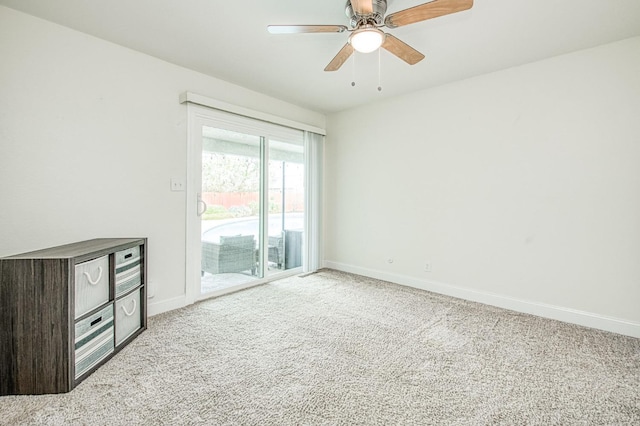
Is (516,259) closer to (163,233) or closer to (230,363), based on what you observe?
(230,363)

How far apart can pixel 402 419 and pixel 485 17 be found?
2.71 m

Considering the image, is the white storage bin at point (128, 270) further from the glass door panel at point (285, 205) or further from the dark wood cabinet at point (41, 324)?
the glass door panel at point (285, 205)

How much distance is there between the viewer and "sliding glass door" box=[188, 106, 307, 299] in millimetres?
3314

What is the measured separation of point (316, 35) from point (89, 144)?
209 cm

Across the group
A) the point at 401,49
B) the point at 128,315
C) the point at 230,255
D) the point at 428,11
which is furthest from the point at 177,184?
the point at 428,11

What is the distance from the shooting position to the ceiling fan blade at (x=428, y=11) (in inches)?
64.7

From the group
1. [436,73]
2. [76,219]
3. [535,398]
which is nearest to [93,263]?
[76,219]

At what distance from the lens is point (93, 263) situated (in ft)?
6.44

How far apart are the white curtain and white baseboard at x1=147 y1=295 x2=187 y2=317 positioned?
1839mm

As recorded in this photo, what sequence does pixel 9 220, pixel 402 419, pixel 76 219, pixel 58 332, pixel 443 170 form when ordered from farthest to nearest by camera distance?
pixel 443 170
pixel 76 219
pixel 9 220
pixel 58 332
pixel 402 419

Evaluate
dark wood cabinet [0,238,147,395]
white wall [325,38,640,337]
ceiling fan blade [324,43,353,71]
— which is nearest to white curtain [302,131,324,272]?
white wall [325,38,640,337]

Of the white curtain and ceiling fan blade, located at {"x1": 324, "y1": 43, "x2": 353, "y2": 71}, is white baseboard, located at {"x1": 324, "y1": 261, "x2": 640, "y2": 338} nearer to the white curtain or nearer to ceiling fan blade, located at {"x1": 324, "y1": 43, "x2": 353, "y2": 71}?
the white curtain

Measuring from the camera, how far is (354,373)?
6.36 feet

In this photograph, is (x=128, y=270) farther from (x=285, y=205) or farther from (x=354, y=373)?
(x=285, y=205)
